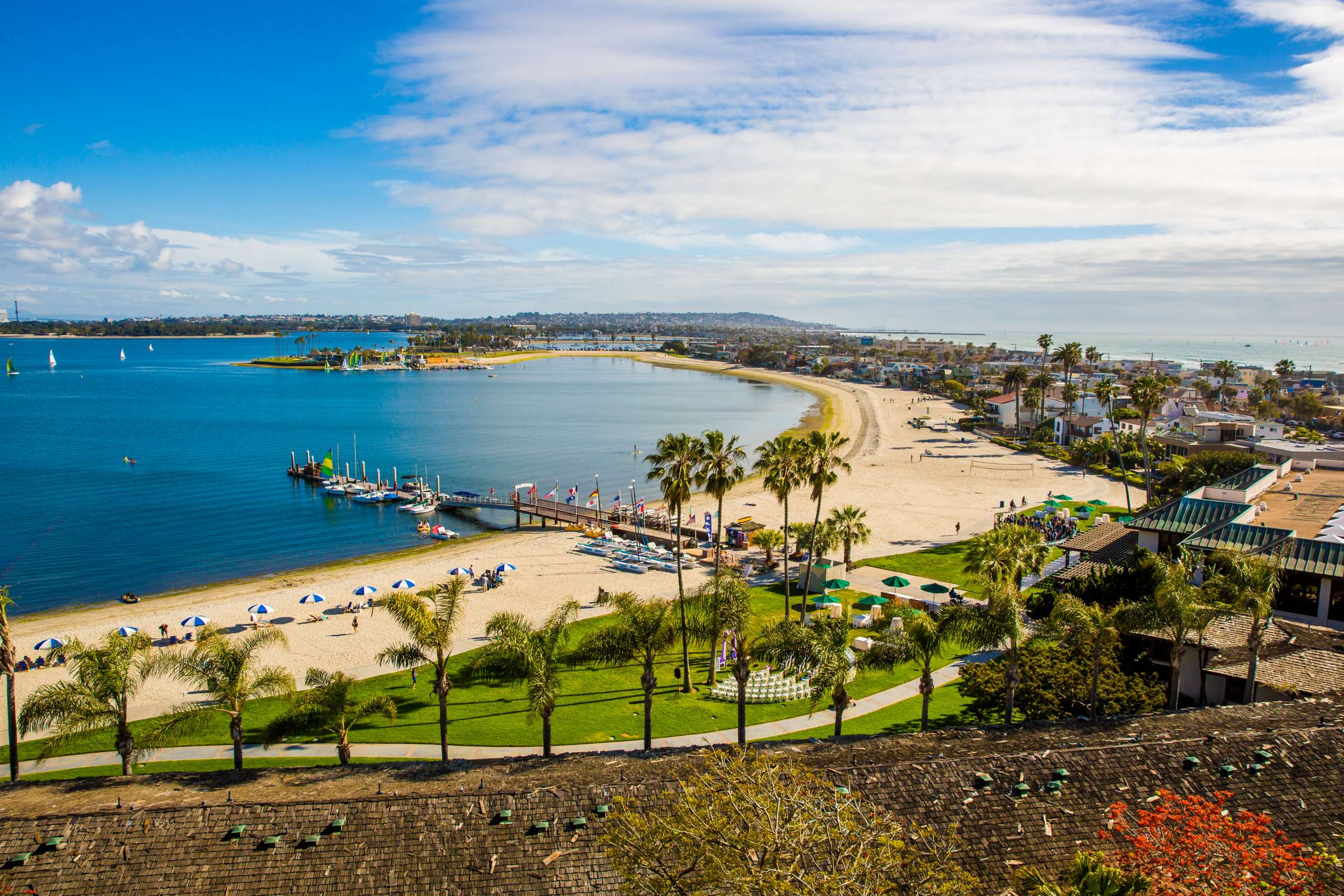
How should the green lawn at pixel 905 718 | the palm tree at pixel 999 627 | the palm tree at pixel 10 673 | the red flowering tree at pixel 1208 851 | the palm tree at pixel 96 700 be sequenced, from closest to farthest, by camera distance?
the red flowering tree at pixel 1208 851 → the palm tree at pixel 96 700 → the palm tree at pixel 10 673 → the palm tree at pixel 999 627 → the green lawn at pixel 905 718

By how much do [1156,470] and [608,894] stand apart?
72.0 metres

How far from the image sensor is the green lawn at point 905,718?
2733cm

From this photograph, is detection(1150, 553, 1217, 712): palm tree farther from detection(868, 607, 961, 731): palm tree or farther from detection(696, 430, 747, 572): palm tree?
detection(696, 430, 747, 572): palm tree

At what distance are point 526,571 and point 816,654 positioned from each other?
1236 inches

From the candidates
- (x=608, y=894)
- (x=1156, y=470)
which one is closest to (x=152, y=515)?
(x=608, y=894)

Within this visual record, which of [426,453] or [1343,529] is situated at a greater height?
[1343,529]

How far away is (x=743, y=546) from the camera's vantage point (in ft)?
185

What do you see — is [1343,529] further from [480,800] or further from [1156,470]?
[1156,470]

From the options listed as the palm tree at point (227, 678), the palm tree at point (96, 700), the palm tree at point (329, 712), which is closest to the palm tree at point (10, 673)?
the palm tree at point (96, 700)

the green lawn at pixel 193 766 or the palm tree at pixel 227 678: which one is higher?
the palm tree at pixel 227 678

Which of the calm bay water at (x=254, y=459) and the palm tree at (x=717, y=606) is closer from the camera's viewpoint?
the palm tree at (x=717, y=606)

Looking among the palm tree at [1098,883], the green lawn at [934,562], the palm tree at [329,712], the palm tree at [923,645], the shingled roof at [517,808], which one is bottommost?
the green lawn at [934,562]

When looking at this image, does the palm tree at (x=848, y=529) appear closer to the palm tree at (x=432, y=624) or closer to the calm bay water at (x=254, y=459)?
the palm tree at (x=432, y=624)

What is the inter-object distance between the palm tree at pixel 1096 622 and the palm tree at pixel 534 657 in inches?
622
